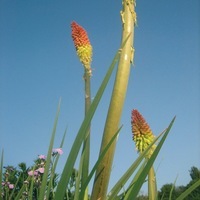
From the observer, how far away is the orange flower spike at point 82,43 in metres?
2.58

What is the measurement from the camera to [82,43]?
2.62 m

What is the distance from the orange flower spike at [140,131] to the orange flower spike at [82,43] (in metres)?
0.50

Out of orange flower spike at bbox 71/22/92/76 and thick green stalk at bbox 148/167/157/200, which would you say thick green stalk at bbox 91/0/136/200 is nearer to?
thick green stalk at bbox 148/167/157/200

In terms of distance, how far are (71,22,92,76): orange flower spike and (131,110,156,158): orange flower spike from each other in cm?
50

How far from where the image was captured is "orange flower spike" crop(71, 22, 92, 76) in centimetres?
258

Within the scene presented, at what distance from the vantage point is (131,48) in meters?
2.06

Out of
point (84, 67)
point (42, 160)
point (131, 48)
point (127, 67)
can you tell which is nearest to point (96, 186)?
point (127, 67)

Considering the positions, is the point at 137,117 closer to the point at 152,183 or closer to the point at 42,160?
the point at 152,183

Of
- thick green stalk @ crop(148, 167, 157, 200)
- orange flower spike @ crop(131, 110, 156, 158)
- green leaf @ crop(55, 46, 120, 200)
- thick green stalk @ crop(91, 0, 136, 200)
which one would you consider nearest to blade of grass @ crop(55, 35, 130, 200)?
green leaf @ crop(55, 46, 120, 200)

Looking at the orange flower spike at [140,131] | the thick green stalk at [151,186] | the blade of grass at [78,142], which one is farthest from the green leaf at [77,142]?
the orange flower spike at [140,131]

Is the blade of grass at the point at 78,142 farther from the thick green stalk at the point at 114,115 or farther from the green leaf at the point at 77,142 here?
the thick green stalk at the point at 114,115

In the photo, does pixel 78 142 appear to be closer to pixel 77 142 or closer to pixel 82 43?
pixel 77 142

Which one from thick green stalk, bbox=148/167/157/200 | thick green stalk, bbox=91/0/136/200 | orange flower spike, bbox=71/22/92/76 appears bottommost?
thick green stalk, bbox=148/167/157/200

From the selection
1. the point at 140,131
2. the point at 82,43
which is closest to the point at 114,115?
the point at 140,131
